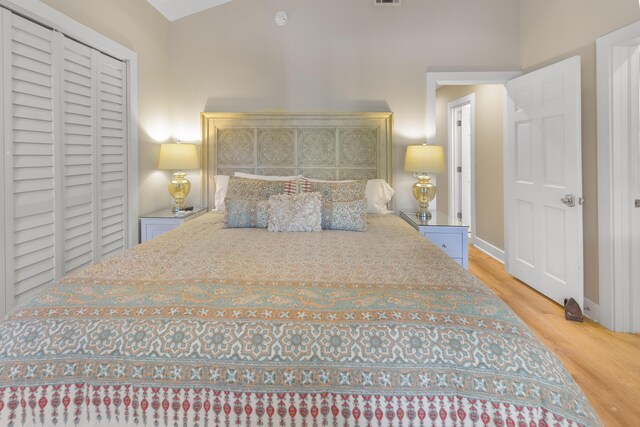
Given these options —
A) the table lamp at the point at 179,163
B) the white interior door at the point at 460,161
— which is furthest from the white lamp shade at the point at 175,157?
the white interior door at the point at 460,161

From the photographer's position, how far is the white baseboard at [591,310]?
A: 2.88m

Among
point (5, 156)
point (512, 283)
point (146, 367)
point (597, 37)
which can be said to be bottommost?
point (512, 283)

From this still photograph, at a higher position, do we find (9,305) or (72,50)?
(72,50)

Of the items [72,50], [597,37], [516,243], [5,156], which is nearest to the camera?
[5,156]

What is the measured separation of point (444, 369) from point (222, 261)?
1113 millimetres

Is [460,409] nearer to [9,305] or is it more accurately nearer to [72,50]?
[9,305]

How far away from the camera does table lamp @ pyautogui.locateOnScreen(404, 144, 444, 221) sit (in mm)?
3389

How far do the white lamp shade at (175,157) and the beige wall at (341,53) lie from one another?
58 cm

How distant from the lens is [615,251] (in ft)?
8.90

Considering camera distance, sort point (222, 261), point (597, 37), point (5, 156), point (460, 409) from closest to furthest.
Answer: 1. point (460, 409)
2. point (222, 261)
3. point (5, 156)
4. point (597, 37)

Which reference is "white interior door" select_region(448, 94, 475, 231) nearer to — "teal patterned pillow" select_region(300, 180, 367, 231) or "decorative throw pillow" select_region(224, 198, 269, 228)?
"teal patterned pillow" select_region(300, 180, 367, 231)

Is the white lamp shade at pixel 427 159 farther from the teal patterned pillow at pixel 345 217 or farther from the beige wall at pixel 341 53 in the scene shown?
the teal patterned pillow at pixel 345 217

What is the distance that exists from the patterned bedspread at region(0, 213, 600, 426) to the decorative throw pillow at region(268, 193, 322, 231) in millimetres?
1294

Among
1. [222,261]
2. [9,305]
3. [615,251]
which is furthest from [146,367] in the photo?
[615,251]
